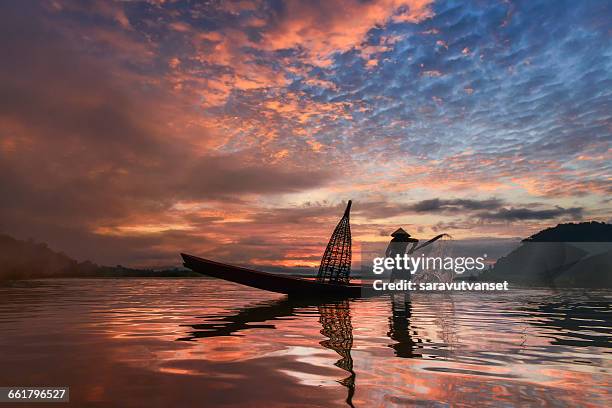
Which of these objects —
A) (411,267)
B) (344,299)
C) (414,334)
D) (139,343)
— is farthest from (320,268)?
(139,343)

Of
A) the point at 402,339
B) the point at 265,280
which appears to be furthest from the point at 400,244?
the point at 402,339

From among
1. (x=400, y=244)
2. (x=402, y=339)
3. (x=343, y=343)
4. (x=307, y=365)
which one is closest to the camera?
(x=307, y=365)

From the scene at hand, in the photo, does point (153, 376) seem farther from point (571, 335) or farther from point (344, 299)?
point (344, 299)

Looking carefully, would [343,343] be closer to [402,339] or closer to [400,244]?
[402,339]

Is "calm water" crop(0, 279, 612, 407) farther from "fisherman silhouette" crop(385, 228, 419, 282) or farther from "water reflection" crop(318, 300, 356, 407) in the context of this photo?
"fisherman silhouette" crop(385, 228, 419, 282)

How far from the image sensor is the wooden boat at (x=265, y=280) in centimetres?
2952

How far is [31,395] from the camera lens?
6.19 m

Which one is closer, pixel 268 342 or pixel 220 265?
pixel 268 342

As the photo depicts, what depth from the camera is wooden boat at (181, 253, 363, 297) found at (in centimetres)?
2952

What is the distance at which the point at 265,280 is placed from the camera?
30.9 meters

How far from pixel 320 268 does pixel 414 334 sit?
22871mm

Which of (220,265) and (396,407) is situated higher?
(220,265)

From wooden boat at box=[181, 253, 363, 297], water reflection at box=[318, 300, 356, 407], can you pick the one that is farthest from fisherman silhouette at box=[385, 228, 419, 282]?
water reflection at box=[318, 300, 356, 407]

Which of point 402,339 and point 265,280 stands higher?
point 265,280
